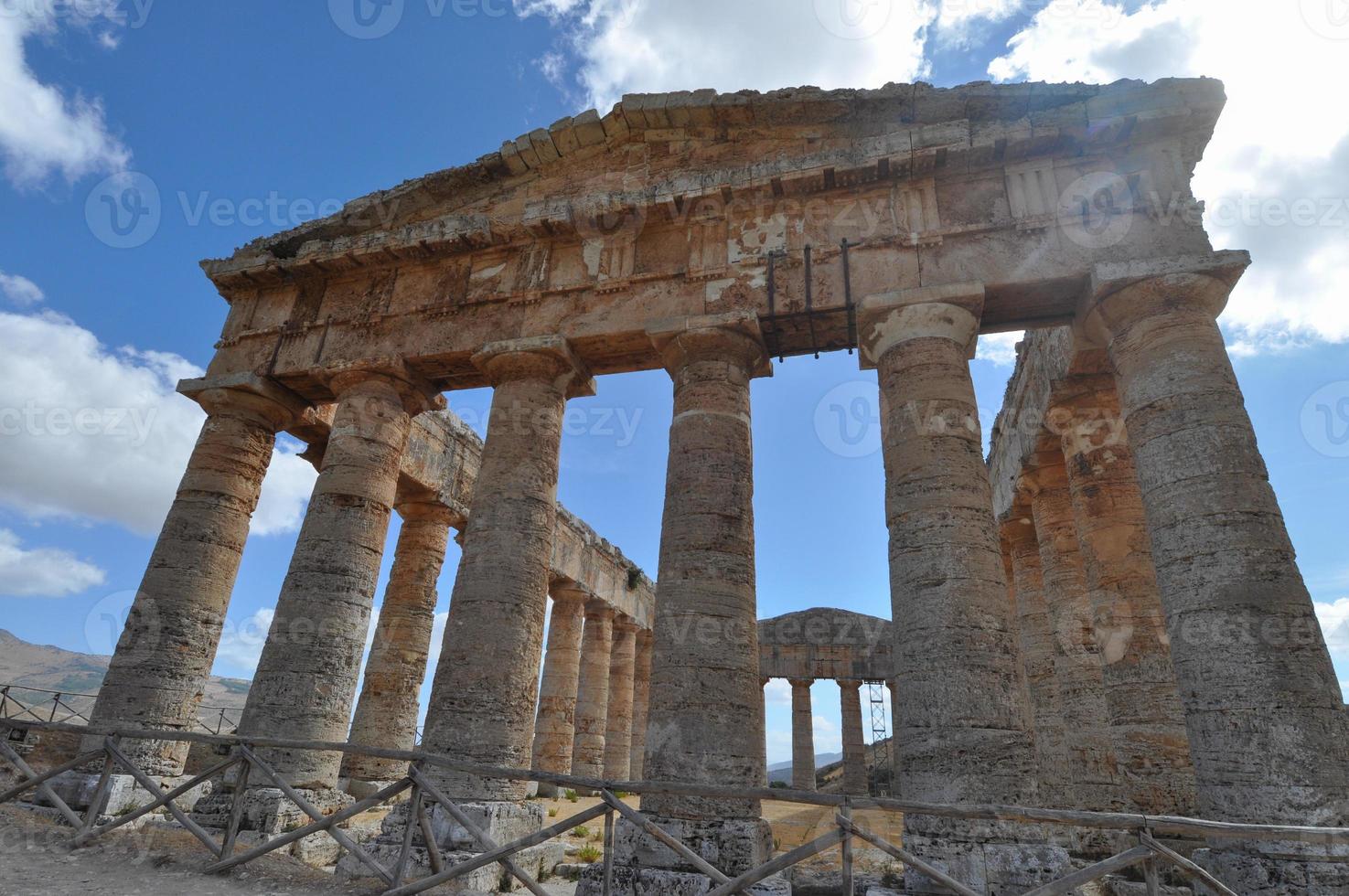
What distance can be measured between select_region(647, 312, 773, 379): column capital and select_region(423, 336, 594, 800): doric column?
161cm

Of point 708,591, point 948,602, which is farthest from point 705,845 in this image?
point 948,602

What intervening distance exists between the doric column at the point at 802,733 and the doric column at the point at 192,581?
21.1 m

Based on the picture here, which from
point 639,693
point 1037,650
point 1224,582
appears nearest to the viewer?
point 1224,582

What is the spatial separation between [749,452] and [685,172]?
16.4 ft

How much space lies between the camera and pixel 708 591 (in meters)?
8.77

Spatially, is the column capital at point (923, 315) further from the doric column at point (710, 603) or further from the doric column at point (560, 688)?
the doric column at point (560, 688)

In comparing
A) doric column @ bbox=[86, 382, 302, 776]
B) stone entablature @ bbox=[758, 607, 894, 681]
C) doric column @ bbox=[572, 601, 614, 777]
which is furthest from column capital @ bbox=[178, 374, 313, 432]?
stone entablature @ bbox=[758, 607, 894, 681]

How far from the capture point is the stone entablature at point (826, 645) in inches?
1083

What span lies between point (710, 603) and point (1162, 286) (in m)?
6.71

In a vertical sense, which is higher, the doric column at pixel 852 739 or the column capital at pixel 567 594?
the column capital at pixel 567 594

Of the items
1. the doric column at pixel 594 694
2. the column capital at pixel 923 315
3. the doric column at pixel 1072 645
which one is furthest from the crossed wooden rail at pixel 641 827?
the doric column at pixel 594 694

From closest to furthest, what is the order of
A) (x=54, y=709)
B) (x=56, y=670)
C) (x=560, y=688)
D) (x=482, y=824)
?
(x=482, y=824), (x=54, y=709), (x=560, y=688), (x=56, y=670)

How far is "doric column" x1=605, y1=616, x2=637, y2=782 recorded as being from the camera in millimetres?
23766

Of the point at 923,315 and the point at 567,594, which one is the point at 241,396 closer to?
the point at 923,315
